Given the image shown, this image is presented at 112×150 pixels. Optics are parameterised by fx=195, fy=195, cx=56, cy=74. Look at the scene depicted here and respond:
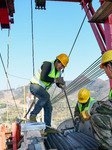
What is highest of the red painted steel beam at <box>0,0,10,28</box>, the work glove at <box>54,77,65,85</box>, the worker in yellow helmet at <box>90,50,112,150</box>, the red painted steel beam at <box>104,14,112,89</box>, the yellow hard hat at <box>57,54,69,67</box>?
the red painted steel beam at <box>0,0,10,28</box>

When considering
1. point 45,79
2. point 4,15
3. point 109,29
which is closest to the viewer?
point 45,79

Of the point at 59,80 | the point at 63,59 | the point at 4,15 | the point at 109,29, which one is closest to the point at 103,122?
the point at 59,80

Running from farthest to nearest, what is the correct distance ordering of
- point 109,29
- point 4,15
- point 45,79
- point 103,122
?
point 4,15, point 109,29, point 45,79, point 103,122

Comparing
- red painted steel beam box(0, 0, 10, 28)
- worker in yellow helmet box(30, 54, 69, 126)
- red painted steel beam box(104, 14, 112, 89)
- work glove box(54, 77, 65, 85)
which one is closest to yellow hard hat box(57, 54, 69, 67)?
worker in yellow helmet box(30, 54, 69, 126)

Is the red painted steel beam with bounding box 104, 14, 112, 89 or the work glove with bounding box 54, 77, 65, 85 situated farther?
the red painted steel beam with bounding box 104, 14, 112, 89

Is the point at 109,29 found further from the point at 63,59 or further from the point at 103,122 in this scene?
the point at 103,122

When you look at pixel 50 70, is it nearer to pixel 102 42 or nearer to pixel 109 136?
pixel 109 136

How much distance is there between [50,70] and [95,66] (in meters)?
2.56

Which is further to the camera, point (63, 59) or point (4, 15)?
point (4, 15)

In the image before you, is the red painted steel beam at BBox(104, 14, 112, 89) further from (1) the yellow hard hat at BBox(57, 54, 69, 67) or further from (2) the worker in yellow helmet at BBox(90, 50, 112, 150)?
(2) the worker in yellow helmet at BBox(90, 50, 112, 150)

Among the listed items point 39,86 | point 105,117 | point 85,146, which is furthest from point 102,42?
point 105,117

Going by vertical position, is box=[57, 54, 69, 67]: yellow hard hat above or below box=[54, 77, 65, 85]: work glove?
above

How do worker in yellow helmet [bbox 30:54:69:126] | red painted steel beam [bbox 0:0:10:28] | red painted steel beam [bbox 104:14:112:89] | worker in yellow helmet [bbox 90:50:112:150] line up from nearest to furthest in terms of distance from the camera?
worker in yellow helmet [bbox 90:50:112:150], worker in yellow helmet [bbox 30:54:69:126], red painted steel beam [bbox 104:14:112:89], red painted steel beam [bbox 0:0:10:28]

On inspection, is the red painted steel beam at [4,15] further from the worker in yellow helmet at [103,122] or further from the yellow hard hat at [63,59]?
Answer: the worker in yellow helmet at [103,122]
